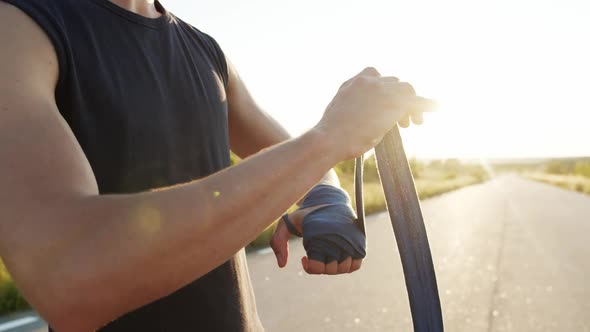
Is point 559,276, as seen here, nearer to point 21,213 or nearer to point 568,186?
point 21,213

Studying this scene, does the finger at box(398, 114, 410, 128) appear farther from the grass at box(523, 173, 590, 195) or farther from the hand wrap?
the grass at box(523, 173, 590, 195)

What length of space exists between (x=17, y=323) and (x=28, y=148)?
5073 millimetres

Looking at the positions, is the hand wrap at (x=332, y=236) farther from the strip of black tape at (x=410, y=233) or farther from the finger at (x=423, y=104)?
the finger at (x=423, y=104)

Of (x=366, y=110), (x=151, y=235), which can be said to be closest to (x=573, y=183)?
(x=366, y=110)

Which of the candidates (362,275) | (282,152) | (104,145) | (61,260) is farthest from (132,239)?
(362,275)

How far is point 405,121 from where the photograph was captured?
3.48 feet

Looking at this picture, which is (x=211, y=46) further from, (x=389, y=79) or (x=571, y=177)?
(x=571, y=177)

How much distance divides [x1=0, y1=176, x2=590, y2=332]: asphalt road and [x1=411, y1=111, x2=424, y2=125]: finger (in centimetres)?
438

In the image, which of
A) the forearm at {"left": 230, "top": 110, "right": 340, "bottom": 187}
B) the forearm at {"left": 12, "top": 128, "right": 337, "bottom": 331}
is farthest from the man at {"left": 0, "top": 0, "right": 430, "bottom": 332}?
the forearm at {"left": 230, "top": 110, "right": 340, "bottom": 187}

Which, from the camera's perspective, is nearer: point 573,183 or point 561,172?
point 573,183

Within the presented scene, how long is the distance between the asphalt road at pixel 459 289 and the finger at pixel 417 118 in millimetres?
4384

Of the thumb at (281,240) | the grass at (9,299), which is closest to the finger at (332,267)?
the thumb at (281,240)

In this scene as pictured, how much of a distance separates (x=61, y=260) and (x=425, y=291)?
533 mm

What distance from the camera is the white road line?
16.8 feet
